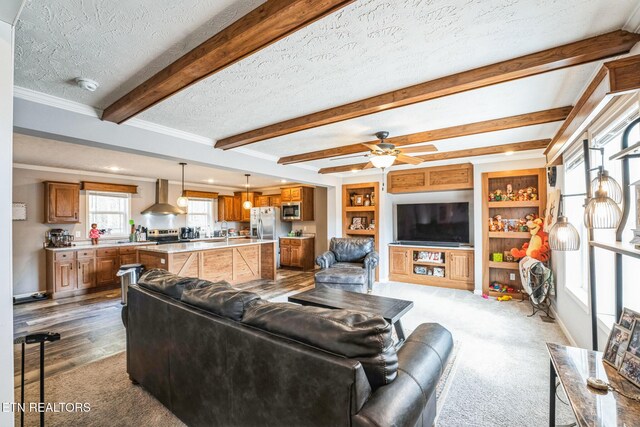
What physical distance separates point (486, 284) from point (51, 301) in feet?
24.9

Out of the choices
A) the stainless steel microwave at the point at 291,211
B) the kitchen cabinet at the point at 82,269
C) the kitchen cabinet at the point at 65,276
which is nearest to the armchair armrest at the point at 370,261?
the stainless steel microwave at the point at 291,211

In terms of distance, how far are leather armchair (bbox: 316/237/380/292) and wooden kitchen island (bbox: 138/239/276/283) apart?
4.86 ft

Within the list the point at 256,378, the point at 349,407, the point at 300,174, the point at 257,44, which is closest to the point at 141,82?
the point at 257,44

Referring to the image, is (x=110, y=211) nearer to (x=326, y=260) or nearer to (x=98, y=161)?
(x=98, y=161)

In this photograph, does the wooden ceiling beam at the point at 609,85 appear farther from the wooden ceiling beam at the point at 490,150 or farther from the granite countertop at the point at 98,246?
the granite countertop at the point at 98,246

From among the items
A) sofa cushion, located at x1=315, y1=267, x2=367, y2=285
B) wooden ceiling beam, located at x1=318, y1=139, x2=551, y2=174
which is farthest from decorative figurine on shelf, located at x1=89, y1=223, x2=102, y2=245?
wooden ceiling beam, located at x1=318, y1=139, x2=551, y2=174

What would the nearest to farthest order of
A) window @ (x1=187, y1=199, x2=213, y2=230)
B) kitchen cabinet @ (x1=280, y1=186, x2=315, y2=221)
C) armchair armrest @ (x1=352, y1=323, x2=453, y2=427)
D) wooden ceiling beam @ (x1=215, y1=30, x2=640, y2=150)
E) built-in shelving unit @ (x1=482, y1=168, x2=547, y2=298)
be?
armchair armrest @ (x1=352, y1=323, x2=453, y2=427) → wooden ceiling beam @ (x1=215, y1=30, x2=640, y2=150) → built-in shelving unit @ (x1=482, y1=168, x2=547, y2=298) → kitchen cabinet @ (x1=280, y1=186, x2=315, y2=221) → window @ (x1=187, y1=199, x2=213, y2=230)

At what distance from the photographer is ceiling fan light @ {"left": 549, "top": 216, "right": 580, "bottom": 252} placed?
194cm

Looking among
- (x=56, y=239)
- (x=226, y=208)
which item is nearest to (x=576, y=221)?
(x=226, y=208)

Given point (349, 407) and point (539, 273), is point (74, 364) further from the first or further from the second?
point (539, 273)

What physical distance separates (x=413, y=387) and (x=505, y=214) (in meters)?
4.97

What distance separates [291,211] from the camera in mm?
7820

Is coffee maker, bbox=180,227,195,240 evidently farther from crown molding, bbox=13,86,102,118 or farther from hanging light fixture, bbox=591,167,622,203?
hanging light fixture, bbox=591,167,622,203

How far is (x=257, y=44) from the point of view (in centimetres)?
156
